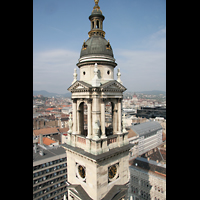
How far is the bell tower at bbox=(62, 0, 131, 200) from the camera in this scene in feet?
38.0

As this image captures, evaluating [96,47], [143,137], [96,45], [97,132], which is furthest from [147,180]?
[143,137]

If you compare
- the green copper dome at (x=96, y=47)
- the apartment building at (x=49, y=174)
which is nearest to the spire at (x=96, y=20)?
the green copper dome at (x=96, y=47)

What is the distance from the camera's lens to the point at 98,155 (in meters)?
11.4

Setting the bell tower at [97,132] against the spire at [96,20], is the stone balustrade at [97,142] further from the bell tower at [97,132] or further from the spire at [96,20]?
the spire at [96,20]

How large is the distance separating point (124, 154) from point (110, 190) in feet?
10.3

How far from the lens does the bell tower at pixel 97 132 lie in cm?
1159

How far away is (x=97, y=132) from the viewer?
1166 cm

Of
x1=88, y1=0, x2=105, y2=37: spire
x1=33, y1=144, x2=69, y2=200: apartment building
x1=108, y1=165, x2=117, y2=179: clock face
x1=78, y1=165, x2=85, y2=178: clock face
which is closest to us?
x1=108, y1=165, x2=117, y2=179: clock face

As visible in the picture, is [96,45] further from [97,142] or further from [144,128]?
[144,128]

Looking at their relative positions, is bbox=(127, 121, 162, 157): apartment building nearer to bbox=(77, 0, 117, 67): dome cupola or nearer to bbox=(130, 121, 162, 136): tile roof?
bbox=(130, 121, 162, 136): tile roof

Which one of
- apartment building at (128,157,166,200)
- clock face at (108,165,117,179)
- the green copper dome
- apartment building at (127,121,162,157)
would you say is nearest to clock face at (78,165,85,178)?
clock face at (108,165,117,179)

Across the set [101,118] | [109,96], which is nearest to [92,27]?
[109,96]
